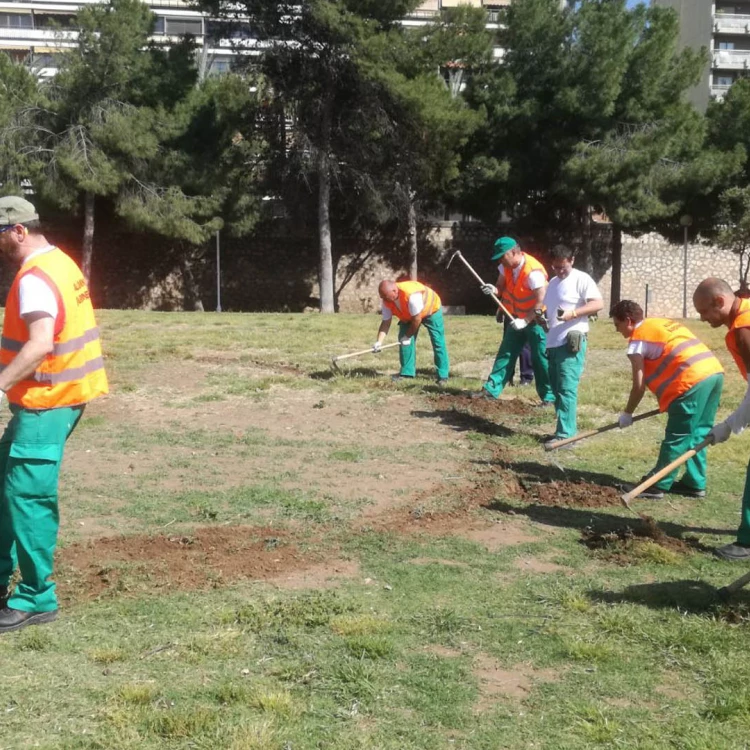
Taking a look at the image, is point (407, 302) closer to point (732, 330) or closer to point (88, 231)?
point (732, 330)

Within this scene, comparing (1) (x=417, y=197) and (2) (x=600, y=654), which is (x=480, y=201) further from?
(2) (x=600, y=654)

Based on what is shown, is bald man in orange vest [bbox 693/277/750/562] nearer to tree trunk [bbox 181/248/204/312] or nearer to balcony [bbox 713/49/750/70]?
tree trunk [bbox 181/248/204/312]

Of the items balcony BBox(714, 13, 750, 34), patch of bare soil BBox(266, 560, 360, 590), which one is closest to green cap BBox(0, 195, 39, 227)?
patch of bare soil BBox(266, 560, 360, 590)

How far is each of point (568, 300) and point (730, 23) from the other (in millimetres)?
49185

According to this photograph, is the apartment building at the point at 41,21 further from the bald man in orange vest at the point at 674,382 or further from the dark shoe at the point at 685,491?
the dark shoe at the point at 685,491

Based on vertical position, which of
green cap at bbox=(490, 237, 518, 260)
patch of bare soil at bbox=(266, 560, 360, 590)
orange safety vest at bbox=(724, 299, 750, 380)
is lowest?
patch of bare soil at bbox=(266, 560, 360, 590)

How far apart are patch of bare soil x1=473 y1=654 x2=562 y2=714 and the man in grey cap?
6.57ft

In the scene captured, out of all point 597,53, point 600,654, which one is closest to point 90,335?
point 600,654

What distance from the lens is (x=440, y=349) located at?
11.3 metres

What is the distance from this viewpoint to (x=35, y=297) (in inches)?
166

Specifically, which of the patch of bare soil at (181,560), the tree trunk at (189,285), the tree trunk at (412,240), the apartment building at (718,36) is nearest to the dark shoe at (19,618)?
the patch of bare soil at (181,560)

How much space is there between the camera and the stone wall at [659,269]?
30.1 meters

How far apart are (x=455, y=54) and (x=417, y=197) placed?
191 inches

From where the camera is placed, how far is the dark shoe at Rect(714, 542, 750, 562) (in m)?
5.49
